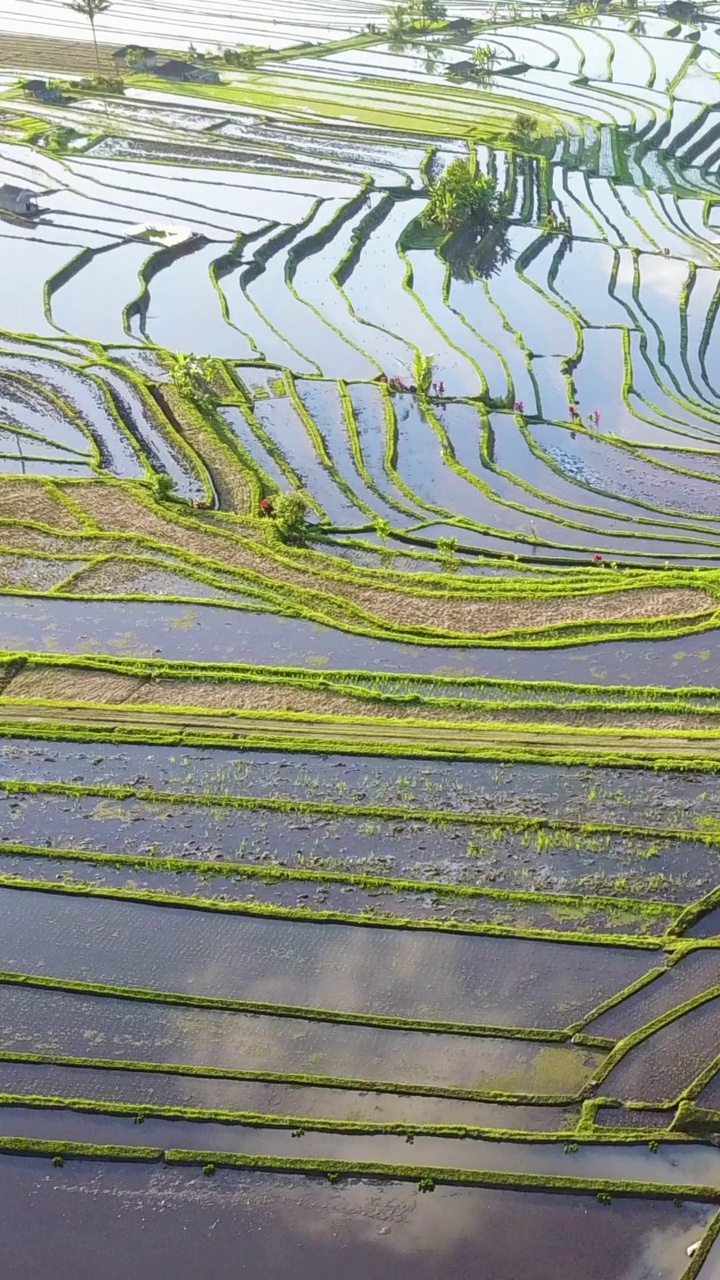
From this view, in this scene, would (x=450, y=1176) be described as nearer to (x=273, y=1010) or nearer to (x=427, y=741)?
(x=273, y=1010)

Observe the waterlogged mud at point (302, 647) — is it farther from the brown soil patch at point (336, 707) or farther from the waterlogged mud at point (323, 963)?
the waterlogged mud at point (323, 963)

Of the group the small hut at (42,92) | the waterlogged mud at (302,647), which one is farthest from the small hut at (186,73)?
the waterlogged mud at (302,647)

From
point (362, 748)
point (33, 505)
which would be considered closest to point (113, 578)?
point (33, 505)

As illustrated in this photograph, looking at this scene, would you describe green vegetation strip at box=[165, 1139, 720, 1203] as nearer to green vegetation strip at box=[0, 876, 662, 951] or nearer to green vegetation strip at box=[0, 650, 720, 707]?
green vegetation strip at box=[0, 876, 662, 951]

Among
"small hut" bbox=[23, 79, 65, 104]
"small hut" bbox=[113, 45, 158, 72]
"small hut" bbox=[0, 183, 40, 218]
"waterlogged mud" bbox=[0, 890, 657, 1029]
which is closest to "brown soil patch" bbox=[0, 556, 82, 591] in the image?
"waterlogged mud" bbox=[0, 890, 657, 1029]

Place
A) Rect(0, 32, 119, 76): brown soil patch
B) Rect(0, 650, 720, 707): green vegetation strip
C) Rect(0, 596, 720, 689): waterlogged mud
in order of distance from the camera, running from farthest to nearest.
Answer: Rect(0, 32, 119, 76): brown soil patch, Rect(0, 596, 720, 689): waterlogged mud, Rect(0, 650, 720, 707): green vegetation strip

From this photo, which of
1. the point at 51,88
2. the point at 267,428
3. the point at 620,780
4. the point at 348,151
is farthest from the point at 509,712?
the point at 51,88

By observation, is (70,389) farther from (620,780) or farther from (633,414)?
(620,780)
